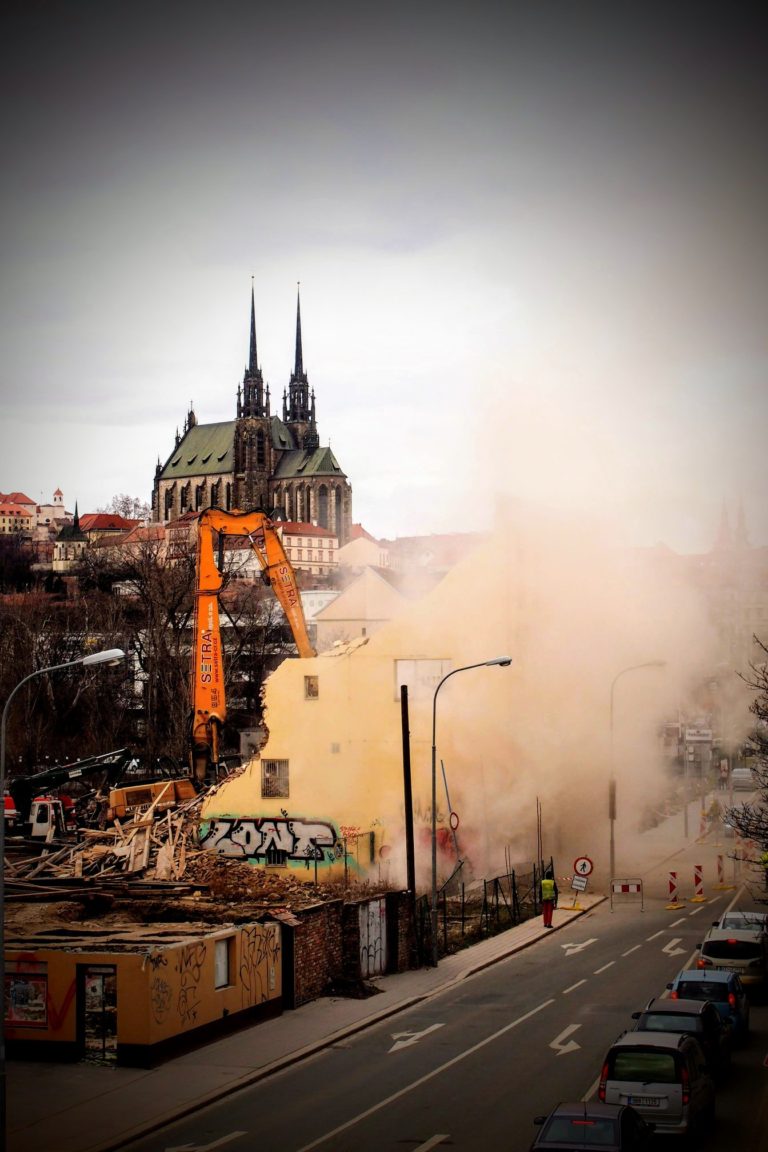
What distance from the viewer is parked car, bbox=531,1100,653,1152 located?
14.3 m

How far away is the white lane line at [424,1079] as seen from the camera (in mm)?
18109

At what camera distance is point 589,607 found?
48.6 m

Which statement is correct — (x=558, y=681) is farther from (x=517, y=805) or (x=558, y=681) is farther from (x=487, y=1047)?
(x=487, y=1047)

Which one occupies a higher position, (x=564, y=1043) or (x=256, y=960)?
(x=256, y=960)

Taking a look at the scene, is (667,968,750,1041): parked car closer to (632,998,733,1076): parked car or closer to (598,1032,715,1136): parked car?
(632,998,733,1076): parked car

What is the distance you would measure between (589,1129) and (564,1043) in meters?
9.45

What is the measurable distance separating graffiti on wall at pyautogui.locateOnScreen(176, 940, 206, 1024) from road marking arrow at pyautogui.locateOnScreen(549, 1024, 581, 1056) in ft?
20.6

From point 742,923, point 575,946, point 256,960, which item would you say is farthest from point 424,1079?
point 575,946

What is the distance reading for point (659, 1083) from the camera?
684 inches

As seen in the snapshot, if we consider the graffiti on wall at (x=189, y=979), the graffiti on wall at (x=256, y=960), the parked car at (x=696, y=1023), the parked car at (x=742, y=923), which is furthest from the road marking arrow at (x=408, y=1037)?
the parked car at (x=742, y=923)

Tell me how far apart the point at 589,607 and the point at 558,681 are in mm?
2946

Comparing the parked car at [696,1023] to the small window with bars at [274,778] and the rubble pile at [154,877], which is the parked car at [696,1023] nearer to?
the rubble pile at [154,877]

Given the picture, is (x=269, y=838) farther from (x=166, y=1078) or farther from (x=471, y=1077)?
(x=471, y=1077)

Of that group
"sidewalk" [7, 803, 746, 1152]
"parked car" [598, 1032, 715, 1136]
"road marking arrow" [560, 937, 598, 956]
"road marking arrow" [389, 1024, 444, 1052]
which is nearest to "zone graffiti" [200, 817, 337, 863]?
"road marking arrow" [560, 937, 598, 956]
